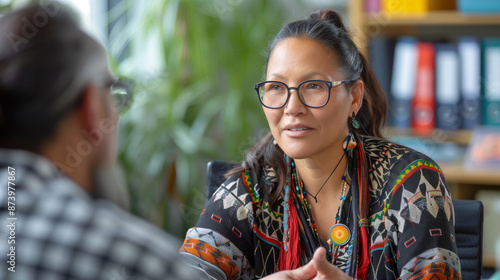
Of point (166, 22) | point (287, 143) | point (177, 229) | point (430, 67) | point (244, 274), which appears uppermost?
point (166, 22)

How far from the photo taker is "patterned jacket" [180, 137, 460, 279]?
1.17 meters

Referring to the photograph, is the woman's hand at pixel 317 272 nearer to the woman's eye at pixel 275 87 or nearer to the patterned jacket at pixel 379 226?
the patterned jacket at pixel 379 226

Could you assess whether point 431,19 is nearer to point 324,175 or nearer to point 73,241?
point 324,175

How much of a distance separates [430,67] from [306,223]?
1.39 meters

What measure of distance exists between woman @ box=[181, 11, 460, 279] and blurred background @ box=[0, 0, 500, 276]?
3.58ft

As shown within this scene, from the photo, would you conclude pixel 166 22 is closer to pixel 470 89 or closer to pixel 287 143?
pixel 470 89

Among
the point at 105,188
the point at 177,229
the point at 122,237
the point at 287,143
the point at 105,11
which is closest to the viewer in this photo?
the point at 122,237

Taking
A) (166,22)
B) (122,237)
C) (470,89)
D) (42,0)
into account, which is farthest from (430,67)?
(122,237)

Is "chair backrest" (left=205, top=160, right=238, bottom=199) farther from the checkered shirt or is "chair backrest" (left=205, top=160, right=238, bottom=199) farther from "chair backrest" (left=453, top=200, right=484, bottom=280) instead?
the checkered shirt

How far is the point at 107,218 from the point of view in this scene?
0.58 m

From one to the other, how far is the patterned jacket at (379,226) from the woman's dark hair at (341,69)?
0.03m

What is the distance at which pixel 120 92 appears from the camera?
78 centimetres

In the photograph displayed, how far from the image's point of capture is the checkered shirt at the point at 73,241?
547 millimetres

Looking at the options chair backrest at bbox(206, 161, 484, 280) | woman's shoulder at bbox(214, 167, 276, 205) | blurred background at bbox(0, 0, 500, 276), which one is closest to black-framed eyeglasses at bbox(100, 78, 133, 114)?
woman's shoulder at bbox(214, 167, 276, 205)
